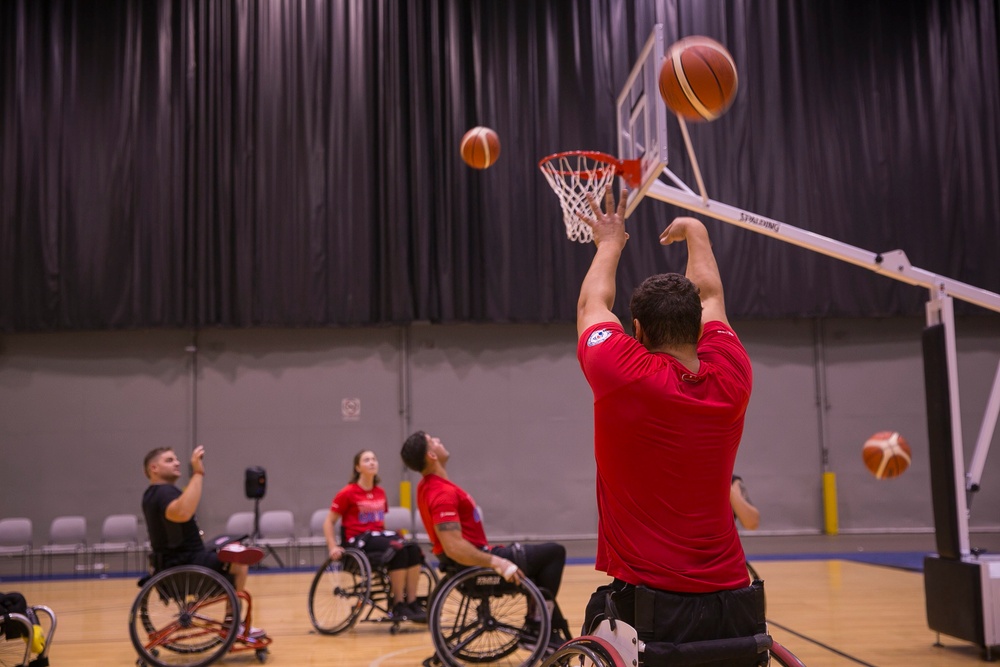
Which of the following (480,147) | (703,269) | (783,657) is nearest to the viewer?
(783,657)

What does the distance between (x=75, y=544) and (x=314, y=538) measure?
2.93 meters

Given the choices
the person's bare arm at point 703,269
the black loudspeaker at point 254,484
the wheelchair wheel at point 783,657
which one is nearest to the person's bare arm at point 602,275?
the person's bare arm at point 703,269

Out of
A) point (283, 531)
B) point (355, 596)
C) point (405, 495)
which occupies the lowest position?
point (283, 531)

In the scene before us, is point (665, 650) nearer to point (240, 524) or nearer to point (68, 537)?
point (240, 524)

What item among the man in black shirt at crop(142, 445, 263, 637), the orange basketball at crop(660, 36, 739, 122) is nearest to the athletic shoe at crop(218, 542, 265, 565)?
the man in black shirt at crop(142, 445, 263, 637)

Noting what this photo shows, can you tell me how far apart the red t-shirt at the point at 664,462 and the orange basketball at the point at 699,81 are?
120 inches

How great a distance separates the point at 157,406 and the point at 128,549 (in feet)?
6.02

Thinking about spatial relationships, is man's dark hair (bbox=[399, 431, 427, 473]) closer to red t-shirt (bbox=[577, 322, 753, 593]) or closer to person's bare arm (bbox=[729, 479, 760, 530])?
person's bare arm (bbox=[729, 479, 760, 530])

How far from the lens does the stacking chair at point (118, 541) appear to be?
11.3 metres

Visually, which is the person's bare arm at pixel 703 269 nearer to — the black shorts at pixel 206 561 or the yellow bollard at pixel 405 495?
the black shorts at pixel 206 561

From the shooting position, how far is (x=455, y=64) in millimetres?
12250

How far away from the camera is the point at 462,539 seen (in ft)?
16.6

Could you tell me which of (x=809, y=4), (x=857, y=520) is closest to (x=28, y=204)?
A: (x=809, y=4)

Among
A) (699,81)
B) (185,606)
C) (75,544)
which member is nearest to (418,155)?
(75,544)
